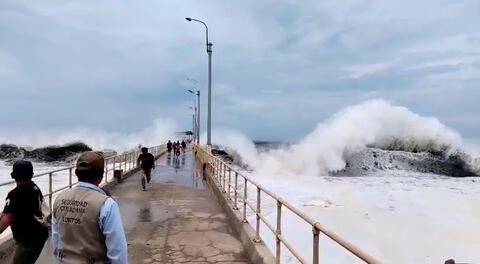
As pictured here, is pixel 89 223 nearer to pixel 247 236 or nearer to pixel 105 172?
pixel 247 236

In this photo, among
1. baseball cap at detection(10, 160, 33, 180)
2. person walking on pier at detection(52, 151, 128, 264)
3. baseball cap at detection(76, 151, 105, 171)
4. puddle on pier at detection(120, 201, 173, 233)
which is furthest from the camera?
puddle on pier at detection(120, 201, 173, 233)

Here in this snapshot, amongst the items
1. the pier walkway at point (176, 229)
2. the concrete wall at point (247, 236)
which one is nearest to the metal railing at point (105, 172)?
the pier walkway at point (176, 229)

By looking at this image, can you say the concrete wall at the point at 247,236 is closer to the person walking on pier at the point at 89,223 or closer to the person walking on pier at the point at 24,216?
the person walking on pier at the point at 24,216

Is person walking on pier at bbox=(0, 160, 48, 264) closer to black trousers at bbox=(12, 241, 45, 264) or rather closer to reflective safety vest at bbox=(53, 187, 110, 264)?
black trousers at bbox=(12, 241, 45, 264)

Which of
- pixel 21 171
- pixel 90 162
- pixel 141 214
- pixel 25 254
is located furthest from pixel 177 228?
pixel 90 162

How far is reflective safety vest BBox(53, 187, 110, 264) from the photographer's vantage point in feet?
9.34

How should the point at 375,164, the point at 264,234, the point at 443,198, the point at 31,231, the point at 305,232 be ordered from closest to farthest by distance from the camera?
the point at 31,231 < the point at 264,234 < the point at 305,232 < the point at 443,198 < the point at 375,164

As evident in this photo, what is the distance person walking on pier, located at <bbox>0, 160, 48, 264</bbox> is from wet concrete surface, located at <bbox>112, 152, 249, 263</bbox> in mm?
2735

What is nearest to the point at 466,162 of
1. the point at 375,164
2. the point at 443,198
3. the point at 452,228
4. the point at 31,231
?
the point at 375,164

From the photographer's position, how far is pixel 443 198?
85.4ft

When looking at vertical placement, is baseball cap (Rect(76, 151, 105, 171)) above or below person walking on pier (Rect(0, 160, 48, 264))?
above

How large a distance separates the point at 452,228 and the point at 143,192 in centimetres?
1041

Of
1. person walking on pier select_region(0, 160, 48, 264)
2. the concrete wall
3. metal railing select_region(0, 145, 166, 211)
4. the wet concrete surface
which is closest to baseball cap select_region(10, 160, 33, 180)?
person walking on pier select_region(0, 160, 48, 264)

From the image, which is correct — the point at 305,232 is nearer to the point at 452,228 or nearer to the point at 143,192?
the point at 143,192
